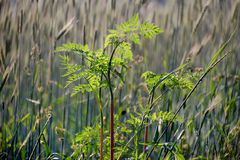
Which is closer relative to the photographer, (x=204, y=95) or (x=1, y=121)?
(x=1, y=121)

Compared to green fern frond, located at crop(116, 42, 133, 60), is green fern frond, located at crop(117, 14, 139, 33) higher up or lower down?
higher up

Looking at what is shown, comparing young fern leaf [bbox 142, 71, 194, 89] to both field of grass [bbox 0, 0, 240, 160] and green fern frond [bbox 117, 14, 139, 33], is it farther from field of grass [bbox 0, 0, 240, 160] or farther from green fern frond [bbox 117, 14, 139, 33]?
green fern frond [bbox 117, 14, 139, 33]

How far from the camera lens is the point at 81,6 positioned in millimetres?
2205

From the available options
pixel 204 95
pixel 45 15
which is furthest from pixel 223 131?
pixel 45 15

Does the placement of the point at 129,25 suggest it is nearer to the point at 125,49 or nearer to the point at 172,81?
the point at 125,49

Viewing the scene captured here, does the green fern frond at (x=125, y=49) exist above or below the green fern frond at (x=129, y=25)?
below

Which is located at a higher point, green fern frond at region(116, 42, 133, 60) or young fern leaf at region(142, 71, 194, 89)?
green fern frond at region(116, 42, 133, 60)

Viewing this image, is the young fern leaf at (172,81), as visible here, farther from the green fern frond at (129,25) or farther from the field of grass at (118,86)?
the green fern frond at (129,25)

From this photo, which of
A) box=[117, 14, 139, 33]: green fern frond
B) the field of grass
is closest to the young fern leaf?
the field of grass

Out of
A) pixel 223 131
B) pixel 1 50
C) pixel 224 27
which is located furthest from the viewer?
pixel 224 27

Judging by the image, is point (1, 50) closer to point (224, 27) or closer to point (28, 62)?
point (28, 62)

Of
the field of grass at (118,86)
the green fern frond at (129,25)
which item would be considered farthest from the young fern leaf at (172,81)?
the green fern frond at (129,25)

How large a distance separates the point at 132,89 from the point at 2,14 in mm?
813

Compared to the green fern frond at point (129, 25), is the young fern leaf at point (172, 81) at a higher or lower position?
lower
